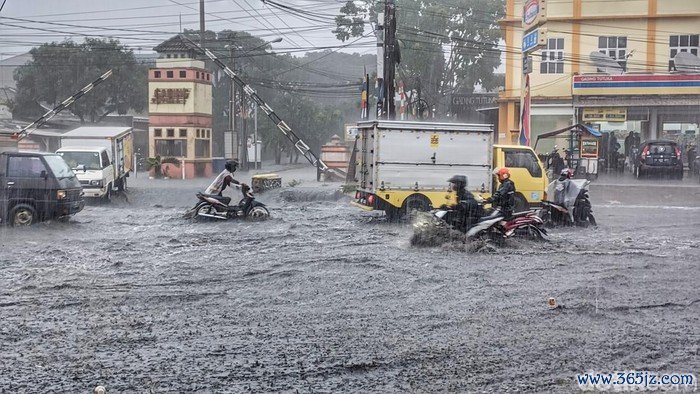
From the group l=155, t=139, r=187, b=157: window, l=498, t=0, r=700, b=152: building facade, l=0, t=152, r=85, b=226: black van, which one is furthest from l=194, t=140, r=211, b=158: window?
l=0, t=152, r=85, b=226: black van

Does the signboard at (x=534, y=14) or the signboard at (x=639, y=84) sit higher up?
the signboard at (x=534, y=14)

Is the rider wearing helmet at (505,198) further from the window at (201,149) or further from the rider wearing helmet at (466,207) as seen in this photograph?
the window at (201,149)

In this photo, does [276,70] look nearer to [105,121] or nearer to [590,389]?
[105,121]

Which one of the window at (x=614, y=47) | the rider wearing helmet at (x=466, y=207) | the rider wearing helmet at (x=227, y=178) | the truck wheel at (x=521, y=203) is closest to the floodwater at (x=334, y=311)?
the rider wearing helmet at (x=466, y=207)

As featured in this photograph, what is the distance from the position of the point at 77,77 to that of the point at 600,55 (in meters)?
32.0

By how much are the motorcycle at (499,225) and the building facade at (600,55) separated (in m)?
24.3

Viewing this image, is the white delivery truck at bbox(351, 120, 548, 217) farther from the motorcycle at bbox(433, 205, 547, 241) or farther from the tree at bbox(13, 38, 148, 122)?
the tree at bbox(13, 38, 148, 122)

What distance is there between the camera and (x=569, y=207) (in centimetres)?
1633

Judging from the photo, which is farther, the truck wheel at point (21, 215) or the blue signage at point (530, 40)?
the blue signage at point (530, 40)

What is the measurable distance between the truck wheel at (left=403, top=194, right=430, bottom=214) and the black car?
18.2 meters

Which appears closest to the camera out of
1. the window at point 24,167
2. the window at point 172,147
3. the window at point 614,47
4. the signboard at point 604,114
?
the window at point 24,167

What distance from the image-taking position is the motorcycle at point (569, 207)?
1605cm

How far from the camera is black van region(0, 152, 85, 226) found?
620 inches

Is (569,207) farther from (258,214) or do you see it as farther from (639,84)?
(639,84)
